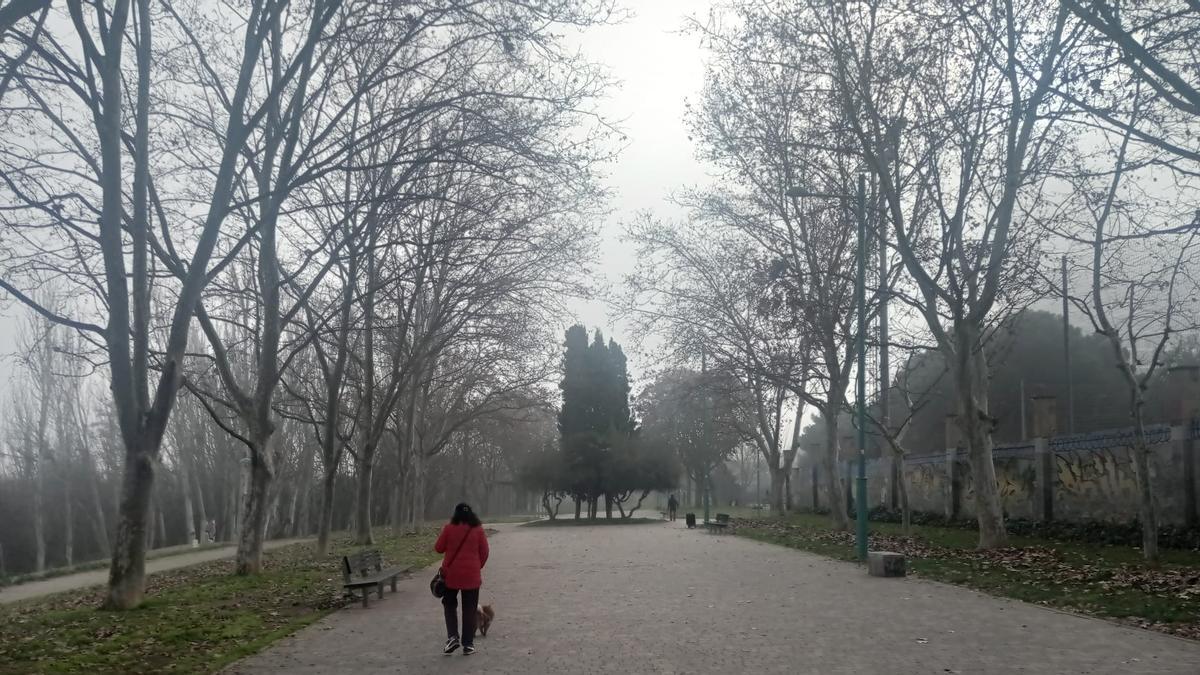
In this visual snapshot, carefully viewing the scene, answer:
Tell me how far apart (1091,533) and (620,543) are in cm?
1373

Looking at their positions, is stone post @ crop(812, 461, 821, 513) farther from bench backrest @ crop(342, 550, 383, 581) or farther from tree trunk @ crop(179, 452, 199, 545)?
bench backrest @ crop(342, 550, 383, 581)

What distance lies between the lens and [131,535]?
1292 centimetres

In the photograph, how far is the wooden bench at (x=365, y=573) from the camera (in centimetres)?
1423

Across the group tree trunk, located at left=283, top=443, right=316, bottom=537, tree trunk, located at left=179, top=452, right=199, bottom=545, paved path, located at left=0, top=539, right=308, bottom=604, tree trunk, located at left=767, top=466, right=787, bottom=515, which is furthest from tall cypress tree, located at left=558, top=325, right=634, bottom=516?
paved path, located at left=0, top=539, right=308, bottom=604

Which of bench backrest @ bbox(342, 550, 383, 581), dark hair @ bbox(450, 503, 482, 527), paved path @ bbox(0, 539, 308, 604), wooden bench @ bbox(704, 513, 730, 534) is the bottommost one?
wooden bench @ bbox(704, 513, 730, 534)

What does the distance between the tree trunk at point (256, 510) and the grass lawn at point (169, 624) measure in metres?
0.57

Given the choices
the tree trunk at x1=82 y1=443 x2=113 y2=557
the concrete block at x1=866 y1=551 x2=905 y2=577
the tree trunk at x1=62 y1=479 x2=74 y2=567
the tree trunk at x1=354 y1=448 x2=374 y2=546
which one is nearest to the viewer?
the concrete block at x1=866 y1=551 x2=905 y2=577

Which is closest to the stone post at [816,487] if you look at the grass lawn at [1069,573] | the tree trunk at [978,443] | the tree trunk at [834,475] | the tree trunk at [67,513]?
the tree trunk at [834,475]

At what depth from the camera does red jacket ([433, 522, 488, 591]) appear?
10.3 metres

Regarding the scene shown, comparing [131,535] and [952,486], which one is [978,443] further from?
[131,535]

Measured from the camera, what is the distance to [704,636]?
36.3 ft

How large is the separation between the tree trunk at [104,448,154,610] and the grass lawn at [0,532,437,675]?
0.31 meters

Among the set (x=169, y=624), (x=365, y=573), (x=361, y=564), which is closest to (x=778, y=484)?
(x=365, y=573)

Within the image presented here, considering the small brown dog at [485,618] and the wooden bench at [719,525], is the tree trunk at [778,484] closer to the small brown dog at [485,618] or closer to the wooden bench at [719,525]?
the wooden bench at [719,525]
